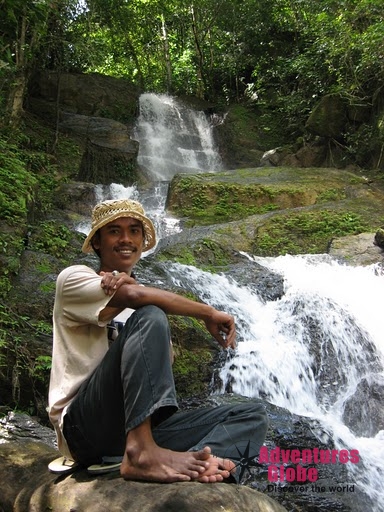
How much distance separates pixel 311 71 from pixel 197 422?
15.1 metres

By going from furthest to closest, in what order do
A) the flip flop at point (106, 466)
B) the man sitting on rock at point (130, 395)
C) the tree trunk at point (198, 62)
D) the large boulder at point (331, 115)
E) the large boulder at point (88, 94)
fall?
the tree trunk at point (198, 62) → the large boulder at point (88, 94) → the large boulder at point (331, 115) → the flip flop at point (106, 466) → the man sitting on rock at point (130, 395)

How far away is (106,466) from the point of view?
2.21 m

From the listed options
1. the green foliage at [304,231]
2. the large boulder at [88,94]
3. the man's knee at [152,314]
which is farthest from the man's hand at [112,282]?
the large boulder at [88,94]

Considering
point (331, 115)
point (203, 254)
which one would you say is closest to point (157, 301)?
point (203, 254)

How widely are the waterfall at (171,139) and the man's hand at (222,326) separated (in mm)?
13492

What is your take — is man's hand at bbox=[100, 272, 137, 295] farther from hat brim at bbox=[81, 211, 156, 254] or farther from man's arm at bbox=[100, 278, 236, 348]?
hat brim at bbox=[81, 211, 156, 254]

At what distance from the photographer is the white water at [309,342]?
16.1 feet

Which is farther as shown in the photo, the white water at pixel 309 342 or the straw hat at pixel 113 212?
the white water at pixel 309 342

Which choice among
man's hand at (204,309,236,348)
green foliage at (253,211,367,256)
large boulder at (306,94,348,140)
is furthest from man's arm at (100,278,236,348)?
large boulder at (306,94,348,140)

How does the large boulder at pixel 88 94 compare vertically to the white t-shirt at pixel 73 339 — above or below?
above

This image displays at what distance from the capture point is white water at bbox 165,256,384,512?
490 cm

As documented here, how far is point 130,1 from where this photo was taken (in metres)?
16.9

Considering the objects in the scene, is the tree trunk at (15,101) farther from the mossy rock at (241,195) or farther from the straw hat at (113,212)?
the straw hat at (113,212)

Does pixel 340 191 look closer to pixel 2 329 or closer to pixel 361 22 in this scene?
pixel 361 22
